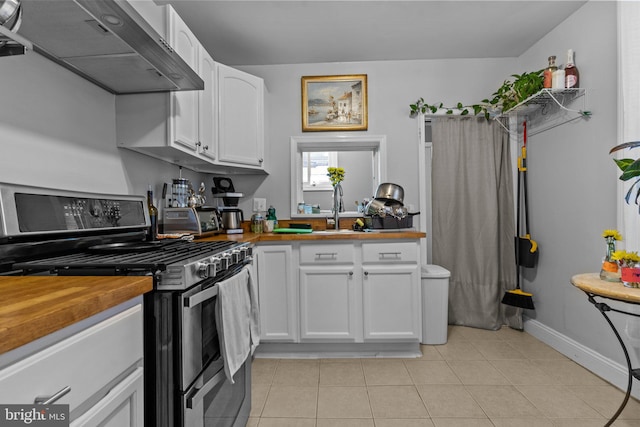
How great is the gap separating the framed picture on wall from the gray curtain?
74 centimetres

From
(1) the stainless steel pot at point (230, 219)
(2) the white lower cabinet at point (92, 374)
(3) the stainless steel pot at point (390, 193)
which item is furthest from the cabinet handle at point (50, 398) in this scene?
(3) the stainless steel pot at point (390, 193)

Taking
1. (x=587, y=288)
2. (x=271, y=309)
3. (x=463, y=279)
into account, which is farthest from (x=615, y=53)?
(x=271, y=309)

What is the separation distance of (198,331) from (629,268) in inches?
69.3

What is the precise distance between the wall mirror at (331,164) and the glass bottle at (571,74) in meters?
1.39

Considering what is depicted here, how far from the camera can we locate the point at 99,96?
66.9 inches

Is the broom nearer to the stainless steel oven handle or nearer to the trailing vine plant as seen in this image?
the trailing vine plant

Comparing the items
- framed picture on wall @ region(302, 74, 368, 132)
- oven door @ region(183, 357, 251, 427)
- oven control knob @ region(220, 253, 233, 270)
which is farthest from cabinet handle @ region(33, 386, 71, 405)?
framed picture on wall @ region(302, 74, 368, 132)

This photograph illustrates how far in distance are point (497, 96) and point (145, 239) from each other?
301 centimetres

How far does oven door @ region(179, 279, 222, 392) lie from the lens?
39.5 inches

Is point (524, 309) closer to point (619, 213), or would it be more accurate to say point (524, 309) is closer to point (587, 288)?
point (619, 213)

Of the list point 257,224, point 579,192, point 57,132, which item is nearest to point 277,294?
point 257,224

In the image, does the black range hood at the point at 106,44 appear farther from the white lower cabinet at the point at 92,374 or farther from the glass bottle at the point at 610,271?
the glass bottle at the point at 610,271

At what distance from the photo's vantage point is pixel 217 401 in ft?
4.15

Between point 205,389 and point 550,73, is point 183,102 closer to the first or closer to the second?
point 205,389
